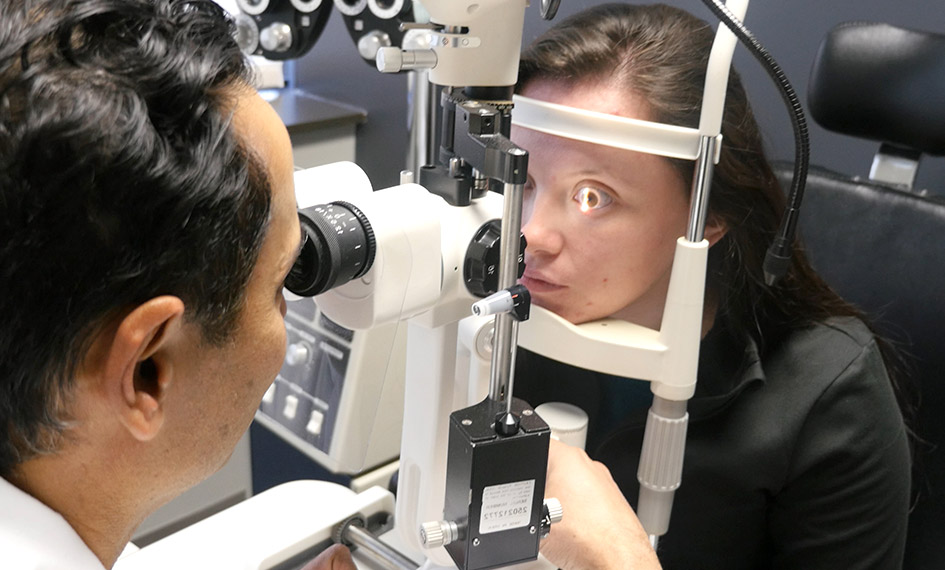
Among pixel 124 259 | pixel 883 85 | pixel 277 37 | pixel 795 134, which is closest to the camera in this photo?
pixel 124 259

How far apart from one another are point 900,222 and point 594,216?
53 centimetres

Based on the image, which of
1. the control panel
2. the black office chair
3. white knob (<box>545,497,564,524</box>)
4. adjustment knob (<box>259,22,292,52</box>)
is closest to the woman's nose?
the control panel

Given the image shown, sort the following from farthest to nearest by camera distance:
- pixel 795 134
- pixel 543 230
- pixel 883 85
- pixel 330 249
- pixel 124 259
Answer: pixel 883 85, pixel 543 230, pixel 795 134, pixel 330 249, pixel 124 259

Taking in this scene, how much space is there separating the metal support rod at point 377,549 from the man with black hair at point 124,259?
39 cm

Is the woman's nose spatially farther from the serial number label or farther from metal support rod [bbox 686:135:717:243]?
the serial number label

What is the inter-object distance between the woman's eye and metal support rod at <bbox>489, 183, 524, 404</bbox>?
1.09ft

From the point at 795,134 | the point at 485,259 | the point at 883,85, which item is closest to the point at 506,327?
the point at 485,259

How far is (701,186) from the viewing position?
828mm

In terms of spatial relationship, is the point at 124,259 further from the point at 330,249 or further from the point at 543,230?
the point at 543,230

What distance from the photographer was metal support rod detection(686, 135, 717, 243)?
81 centimetres

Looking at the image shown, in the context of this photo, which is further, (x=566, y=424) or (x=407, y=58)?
(x=566, y=424)

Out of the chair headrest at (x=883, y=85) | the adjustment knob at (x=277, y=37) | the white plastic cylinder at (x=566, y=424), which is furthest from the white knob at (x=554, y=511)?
the adjustment knob at (x=277, y=37)

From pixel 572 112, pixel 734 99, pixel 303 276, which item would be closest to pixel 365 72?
pixel 734 99

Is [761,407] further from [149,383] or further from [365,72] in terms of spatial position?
[365,72]
